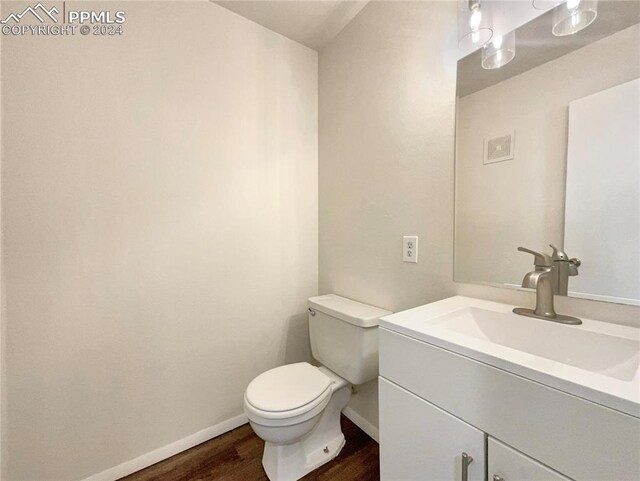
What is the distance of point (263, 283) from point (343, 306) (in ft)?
1.73

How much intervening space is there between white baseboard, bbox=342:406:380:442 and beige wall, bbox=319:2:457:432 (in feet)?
0.11

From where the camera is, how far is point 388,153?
1.33 meters

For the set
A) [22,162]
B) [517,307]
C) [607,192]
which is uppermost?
[22,162]

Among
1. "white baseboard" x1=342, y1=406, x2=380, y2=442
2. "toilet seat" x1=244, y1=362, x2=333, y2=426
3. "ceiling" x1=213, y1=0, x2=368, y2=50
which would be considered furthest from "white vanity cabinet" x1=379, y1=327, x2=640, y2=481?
"ceiling" x1=213, y1=0, x2=368, y2=50

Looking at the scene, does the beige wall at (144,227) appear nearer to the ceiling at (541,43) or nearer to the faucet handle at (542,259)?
the ceiling at (541,43)

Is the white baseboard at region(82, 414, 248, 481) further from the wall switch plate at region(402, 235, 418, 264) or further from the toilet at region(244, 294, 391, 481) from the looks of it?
the wall switch plate at region(402, 235, 418, 264)

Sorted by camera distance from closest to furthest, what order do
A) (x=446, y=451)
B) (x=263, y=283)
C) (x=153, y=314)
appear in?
(x=446, y=451) < (x=153, y=314) < (x=263, y=283)

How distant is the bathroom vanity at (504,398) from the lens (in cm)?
47

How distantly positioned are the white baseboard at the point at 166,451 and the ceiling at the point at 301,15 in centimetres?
232

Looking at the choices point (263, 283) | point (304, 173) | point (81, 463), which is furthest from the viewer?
point (304, 173)

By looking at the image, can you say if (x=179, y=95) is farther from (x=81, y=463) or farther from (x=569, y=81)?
(x=81, y=463)

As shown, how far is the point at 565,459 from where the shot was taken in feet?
1.64

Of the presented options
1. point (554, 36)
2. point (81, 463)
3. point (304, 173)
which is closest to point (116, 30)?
point (304, 173)

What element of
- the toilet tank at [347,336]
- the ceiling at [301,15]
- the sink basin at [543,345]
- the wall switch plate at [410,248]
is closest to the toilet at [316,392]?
the toilet tank at [347,336]
